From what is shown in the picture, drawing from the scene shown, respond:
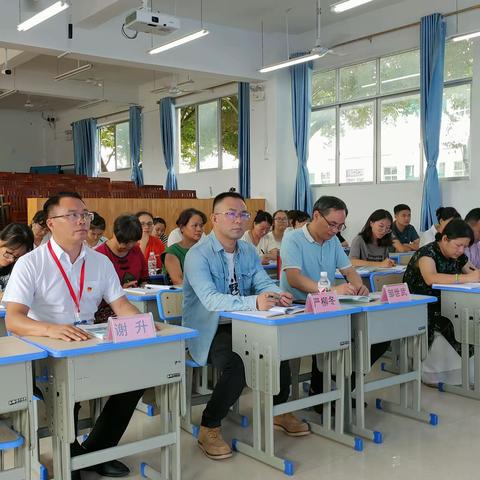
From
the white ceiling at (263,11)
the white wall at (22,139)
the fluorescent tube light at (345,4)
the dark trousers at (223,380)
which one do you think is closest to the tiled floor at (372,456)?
the dark trousers at (223,380)

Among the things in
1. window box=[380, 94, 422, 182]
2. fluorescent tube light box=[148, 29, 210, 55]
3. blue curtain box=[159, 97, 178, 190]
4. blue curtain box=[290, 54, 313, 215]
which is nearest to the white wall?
blue curtain box=[159, 97, 178, 190]

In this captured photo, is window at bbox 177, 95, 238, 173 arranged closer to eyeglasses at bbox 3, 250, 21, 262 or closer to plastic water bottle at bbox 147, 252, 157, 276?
plastic water bottle at bbox 147, 252, 157, 276

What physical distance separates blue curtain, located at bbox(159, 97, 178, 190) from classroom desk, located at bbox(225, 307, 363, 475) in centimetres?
1014

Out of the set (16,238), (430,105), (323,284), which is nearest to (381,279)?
(323,284)

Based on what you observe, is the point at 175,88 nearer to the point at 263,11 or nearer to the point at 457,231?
the point at 263,11

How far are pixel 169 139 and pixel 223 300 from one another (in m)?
10.4

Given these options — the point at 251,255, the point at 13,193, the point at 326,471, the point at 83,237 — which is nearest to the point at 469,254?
the point at 251,255

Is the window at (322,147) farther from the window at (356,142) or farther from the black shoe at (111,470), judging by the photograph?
the black shoe at (111,470)

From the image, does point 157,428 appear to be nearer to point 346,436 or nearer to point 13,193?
point 346,436

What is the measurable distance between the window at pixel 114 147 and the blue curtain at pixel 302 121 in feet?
20.2

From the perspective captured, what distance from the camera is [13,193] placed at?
9688mm

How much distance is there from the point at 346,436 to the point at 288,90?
316 inches

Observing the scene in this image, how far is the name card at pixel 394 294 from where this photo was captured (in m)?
3.31

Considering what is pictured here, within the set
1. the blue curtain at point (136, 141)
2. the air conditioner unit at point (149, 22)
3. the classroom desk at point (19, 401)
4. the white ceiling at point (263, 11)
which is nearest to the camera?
the classroom desk at point (19, 401)
